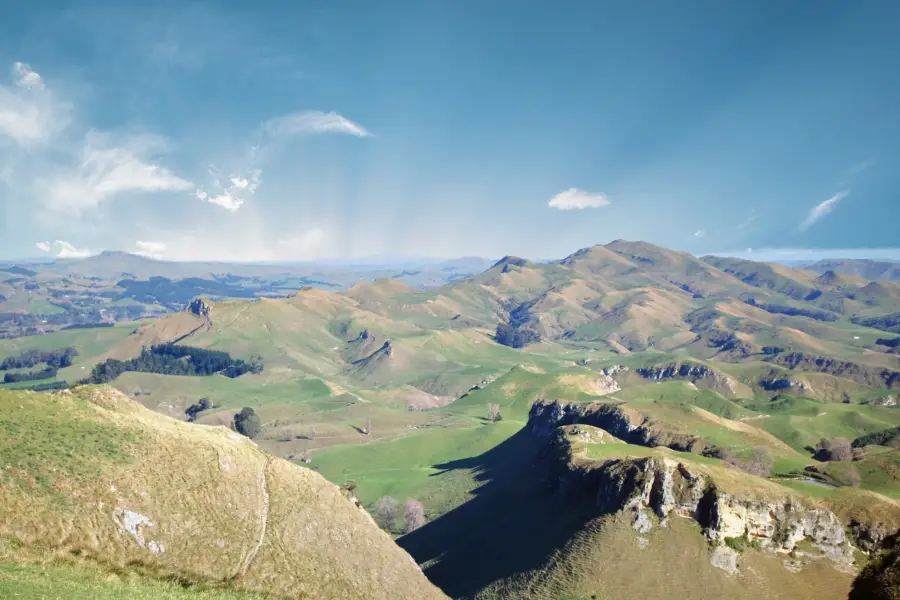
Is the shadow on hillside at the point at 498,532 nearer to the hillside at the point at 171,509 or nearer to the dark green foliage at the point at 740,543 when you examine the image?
the dark green foliage at the point at 740,543

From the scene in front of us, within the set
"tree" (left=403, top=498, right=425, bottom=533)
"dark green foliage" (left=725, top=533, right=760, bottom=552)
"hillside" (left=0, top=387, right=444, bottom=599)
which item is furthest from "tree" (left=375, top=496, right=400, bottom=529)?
"dark green foliage" (left=725, top=533, right=760, bottom=552)

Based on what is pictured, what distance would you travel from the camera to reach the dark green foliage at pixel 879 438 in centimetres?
16984

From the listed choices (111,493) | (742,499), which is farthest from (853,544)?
(111,493)

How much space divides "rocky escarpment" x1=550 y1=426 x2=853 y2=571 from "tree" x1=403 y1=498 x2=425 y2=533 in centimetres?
5644

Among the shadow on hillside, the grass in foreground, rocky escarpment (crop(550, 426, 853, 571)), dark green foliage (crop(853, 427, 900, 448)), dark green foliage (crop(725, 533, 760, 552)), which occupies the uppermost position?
the grass in foreground

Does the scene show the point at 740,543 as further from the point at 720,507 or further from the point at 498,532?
the point at 498,532

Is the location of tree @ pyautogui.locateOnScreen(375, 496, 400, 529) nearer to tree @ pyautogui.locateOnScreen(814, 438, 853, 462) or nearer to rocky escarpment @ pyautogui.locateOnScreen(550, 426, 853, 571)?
rocky escarpment @ pyautogui.locateOnScreen(550, 426, 853, 571)

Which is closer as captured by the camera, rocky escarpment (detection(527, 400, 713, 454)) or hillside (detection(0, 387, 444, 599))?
hillside (detection(0, 387, 444, 599))

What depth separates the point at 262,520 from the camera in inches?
2357

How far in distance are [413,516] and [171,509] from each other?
3575 inches

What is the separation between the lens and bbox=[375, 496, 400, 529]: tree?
445ft

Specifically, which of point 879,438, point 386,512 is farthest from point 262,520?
point 879,438

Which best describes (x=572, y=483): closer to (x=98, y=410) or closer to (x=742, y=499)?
(x=742, y=499)

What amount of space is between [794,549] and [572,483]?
36.9 meters
